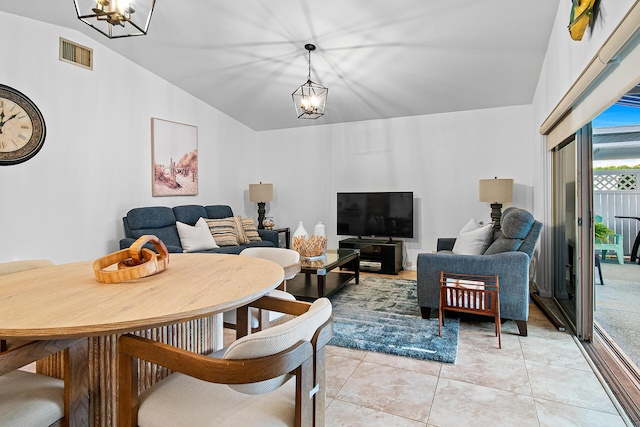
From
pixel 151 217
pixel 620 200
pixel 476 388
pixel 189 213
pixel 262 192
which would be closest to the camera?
pixel 476 388

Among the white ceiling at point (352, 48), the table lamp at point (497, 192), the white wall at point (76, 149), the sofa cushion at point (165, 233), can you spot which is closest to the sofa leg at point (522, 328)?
the table lamp at point (497, 192)

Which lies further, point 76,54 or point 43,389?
point 76,54

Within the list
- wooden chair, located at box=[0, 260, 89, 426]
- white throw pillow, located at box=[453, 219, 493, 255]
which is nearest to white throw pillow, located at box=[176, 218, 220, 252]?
white throw pillow, located at box=[453, 219, 493, 255]

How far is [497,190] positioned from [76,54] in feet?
16.5

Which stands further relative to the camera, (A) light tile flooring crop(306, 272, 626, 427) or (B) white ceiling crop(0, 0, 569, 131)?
(B) white ceiling crop(0, 0, 569, 131)

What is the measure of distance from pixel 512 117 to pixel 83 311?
17.0 feet

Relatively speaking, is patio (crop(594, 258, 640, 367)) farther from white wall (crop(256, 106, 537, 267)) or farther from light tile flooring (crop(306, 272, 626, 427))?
white wall (crop(256, 106, 537, 267))

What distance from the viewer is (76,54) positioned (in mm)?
3639

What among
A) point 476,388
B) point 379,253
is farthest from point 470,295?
point 379,253

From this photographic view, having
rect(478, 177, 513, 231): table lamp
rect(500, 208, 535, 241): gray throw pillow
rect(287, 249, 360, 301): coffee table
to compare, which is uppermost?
rect(478, 177, 513, 231): table lamp

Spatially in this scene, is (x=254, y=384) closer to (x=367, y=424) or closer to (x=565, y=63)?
(x=367, y=424)

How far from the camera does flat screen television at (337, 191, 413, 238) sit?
5.08 metres

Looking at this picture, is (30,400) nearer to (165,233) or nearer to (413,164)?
(165,233)

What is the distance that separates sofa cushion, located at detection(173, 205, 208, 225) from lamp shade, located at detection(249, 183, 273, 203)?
3.47 feet
